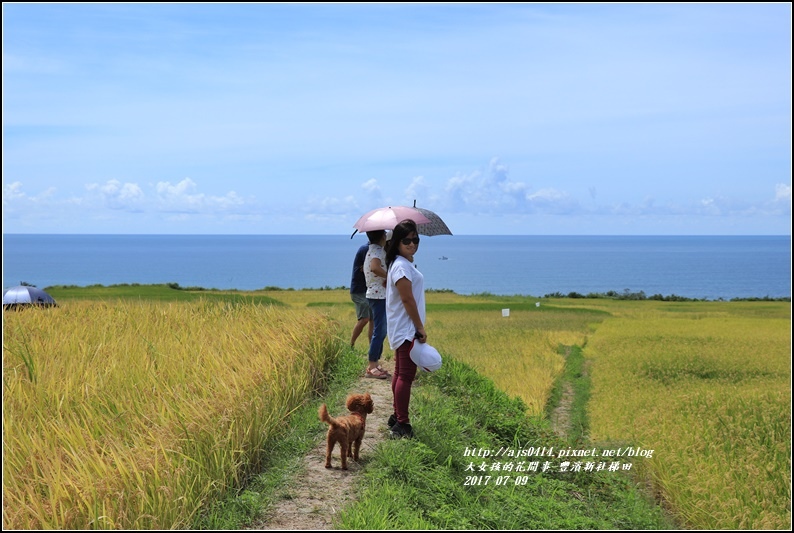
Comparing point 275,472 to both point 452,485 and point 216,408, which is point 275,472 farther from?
point 452,485

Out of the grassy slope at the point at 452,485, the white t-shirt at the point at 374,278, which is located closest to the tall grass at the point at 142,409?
the grassy slope at the point at 452,485

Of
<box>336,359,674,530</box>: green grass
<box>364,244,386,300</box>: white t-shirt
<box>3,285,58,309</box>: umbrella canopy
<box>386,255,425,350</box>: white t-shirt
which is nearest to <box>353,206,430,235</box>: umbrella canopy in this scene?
<box>364,244,386,300</box>: white t-shirt

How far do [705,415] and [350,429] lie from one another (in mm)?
8301

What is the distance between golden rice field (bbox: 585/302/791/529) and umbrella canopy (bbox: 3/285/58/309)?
1173 centimetres

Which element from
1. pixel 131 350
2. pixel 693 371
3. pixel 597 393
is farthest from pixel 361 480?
pixel 693 371

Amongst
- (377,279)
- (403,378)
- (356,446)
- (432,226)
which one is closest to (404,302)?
(403,378)

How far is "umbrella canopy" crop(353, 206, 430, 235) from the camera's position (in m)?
9.66

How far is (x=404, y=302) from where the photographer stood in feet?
24.1

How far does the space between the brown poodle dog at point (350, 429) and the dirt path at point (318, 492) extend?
5.2 inches

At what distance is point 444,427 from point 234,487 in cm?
301

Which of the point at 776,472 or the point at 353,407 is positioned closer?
the point at 353,407

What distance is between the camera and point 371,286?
10102 mm

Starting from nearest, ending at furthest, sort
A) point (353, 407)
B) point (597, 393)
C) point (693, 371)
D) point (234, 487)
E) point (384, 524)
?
point (384, 524)
point (234, 487)
point (353, 407)
point (597, 393)
point (693, 371)

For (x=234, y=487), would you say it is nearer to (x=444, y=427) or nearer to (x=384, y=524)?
(x=384, y=524)
